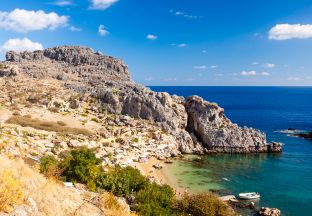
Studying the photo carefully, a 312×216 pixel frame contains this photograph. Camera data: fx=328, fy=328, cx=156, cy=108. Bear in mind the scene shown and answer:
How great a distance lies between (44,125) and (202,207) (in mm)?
44453

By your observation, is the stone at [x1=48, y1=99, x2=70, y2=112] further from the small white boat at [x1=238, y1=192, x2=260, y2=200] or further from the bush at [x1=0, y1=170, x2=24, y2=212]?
the bush at [x1=0, y1=170, x2=24, y2=212]

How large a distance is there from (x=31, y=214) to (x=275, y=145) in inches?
2951

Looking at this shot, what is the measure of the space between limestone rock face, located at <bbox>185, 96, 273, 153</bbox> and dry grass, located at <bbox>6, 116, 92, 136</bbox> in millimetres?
28437

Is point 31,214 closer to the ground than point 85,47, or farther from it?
closer to the ground

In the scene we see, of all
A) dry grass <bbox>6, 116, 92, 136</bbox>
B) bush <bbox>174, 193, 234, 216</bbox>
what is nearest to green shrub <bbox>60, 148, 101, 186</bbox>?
bush <bbox>174, 193, 234, 216</bbox>

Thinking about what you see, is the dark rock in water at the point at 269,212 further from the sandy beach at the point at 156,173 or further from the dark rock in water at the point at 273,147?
the dark rock in water at the point at 273,147

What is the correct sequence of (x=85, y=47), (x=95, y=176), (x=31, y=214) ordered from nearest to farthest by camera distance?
1. (x=31, y=214)
2. (x=95, y=176)
3. (x=85, y=47)

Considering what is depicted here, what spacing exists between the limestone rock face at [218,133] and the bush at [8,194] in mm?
67771

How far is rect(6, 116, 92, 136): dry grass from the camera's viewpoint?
64125 millimetres

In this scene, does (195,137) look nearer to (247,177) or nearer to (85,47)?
(247,177)

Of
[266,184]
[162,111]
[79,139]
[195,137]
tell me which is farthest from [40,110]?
[266,184]

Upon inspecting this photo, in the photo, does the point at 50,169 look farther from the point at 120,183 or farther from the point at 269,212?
the point at 269,212

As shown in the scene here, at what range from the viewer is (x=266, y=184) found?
181ft

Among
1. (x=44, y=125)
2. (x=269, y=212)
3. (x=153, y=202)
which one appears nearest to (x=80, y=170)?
(x=153, y=202)
